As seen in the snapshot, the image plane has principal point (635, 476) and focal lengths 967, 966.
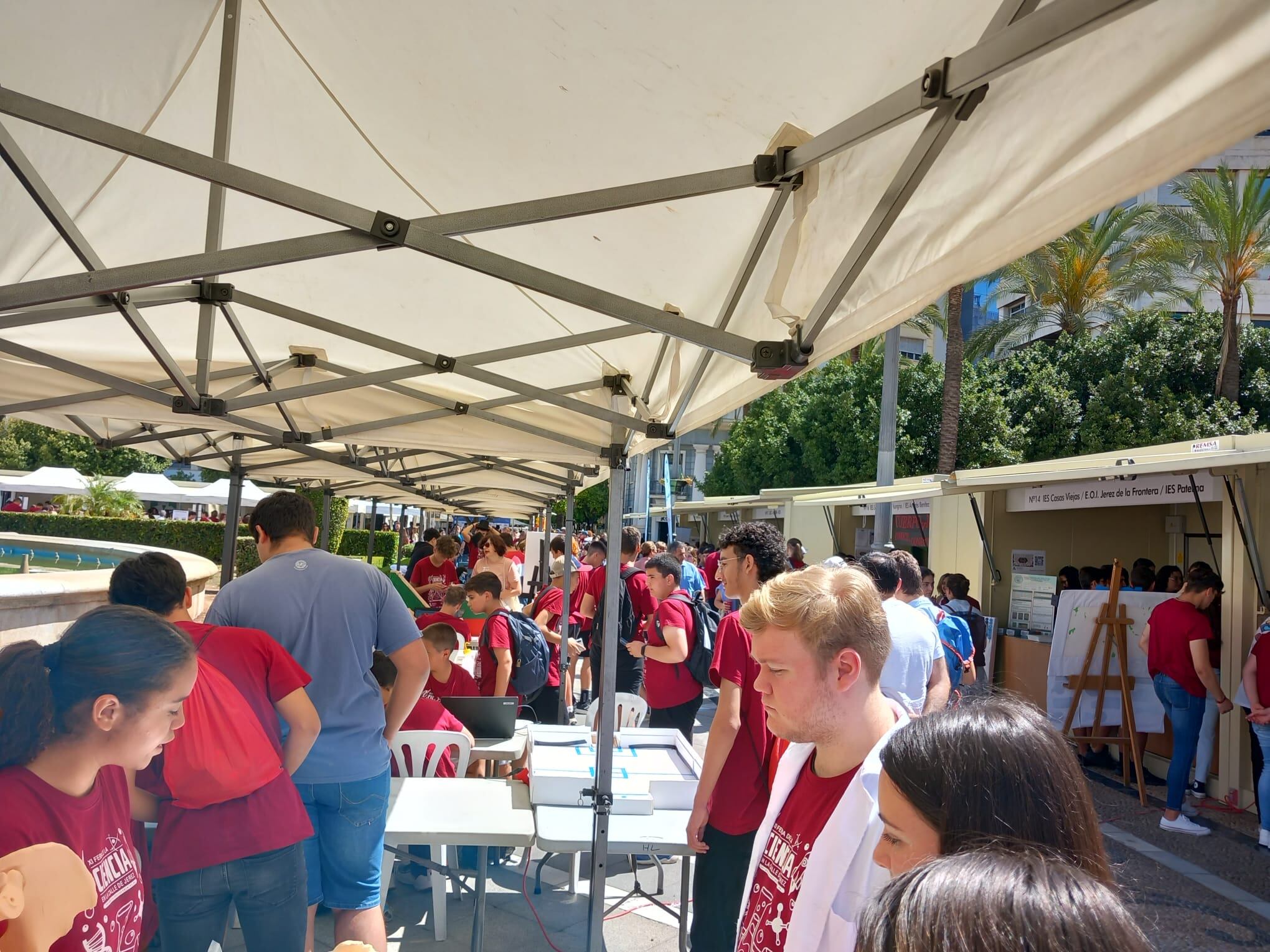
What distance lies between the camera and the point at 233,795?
A: 2625 mm

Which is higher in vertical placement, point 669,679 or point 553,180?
point 553,180

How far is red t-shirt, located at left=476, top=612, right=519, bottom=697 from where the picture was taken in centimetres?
597

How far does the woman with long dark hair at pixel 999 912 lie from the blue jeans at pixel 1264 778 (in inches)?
289

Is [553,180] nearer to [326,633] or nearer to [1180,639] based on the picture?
[326,633]

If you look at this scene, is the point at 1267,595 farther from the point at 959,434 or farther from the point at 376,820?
the point at 959,434

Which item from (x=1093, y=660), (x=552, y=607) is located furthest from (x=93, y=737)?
(x=1093, y=660)

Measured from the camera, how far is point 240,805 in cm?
266

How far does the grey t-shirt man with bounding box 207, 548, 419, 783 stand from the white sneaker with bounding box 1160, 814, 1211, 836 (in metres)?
6.55

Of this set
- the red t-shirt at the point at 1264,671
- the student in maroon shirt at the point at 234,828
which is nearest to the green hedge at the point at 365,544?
the red t-shirt at the point at 1264,671

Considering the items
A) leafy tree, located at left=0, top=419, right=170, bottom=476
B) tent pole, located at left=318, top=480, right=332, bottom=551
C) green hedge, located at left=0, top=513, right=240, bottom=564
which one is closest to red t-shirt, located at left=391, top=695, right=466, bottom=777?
tent pole, located at left=318, top=480, right=332, bottom=551

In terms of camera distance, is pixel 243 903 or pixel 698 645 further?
pixel 698 645

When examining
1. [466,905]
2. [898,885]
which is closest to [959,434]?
[466,905]

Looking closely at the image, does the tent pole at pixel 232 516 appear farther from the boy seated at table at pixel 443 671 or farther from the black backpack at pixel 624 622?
the black backpack at pixel 624 622

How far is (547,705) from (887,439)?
8619 millimetres
